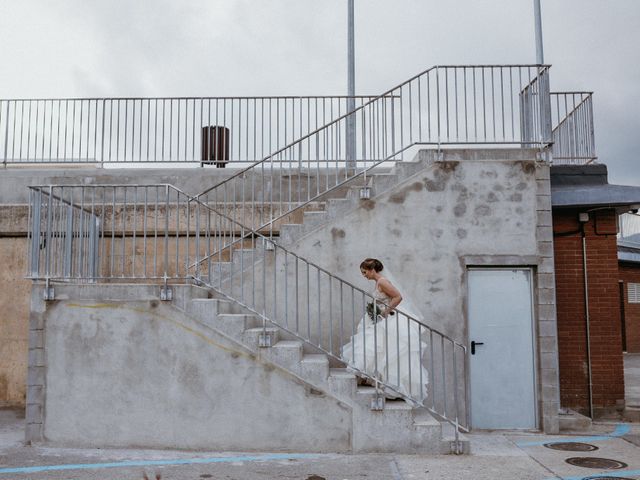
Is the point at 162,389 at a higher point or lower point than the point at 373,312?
lower

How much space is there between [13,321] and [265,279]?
4293 millimetres

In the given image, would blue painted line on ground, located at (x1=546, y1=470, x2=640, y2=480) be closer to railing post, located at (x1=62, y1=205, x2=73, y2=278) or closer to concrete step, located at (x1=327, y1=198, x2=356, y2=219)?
concrete step, located at (x1=327, y1=198, x2=356, y2=219)

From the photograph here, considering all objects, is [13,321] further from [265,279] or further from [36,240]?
[265,279]

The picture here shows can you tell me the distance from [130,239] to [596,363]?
7.18m

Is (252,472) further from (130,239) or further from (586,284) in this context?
(586,284)

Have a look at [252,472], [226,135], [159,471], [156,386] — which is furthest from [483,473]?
[226,135]

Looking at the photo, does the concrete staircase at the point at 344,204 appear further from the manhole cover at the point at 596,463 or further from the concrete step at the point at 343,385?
the manhole cover at the point at 596,463

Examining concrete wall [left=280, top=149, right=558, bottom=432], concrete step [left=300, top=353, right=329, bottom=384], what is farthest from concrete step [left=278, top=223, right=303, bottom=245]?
concrete step [left=300, top=353, right=329, bottom=384]

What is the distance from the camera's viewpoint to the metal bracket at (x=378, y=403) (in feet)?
22.6

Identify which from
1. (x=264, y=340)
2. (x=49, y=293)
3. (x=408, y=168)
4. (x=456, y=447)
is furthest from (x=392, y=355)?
(x=49, y=293)

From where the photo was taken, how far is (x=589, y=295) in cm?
904

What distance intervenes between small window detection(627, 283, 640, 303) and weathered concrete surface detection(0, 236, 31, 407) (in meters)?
20.5

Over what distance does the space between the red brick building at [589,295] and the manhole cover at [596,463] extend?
224 cm

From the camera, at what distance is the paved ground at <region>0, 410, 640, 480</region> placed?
6.08 m
